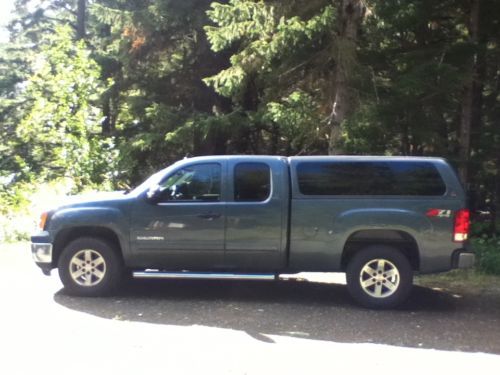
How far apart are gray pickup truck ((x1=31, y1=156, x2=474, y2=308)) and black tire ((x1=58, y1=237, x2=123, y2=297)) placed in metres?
0.01

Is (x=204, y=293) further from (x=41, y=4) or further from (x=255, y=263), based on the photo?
(x=41, y=4)

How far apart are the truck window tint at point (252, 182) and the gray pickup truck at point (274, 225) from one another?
0.04 ft

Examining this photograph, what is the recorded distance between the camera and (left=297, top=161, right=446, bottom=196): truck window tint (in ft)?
23.1

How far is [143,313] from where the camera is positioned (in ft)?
22.0

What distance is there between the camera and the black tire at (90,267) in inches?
288

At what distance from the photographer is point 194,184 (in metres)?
7.32

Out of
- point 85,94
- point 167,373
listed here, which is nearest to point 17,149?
point 85,94

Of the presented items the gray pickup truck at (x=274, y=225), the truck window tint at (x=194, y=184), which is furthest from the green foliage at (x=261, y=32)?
the truck window tint at (x=194, y=184)

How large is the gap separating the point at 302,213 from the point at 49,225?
10.7 feet

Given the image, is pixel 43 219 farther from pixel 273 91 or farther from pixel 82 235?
pixel 273 91

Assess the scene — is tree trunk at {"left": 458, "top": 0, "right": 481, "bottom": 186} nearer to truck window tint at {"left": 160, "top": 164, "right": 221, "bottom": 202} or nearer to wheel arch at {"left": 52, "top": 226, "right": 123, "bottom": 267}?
truck window tint at {"left": 160, "top": 164, "right": 221, "bottom": 202}

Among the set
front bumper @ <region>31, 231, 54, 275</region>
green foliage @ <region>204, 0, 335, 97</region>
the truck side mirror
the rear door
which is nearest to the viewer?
the rear door

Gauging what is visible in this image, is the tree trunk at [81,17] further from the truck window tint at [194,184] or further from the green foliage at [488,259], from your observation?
the green foliage at [488,259]

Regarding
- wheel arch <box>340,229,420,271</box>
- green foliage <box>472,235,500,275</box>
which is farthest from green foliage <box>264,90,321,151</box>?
wheel arch <box>340,229,420,271</box>
